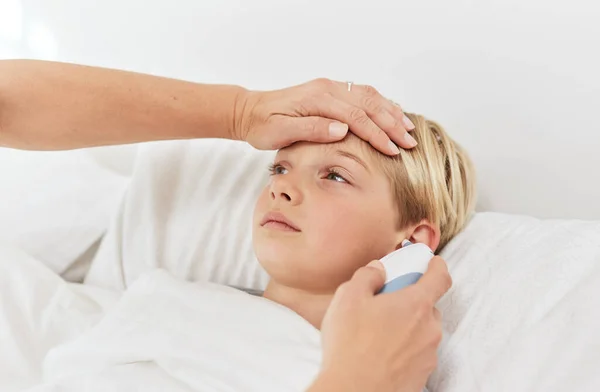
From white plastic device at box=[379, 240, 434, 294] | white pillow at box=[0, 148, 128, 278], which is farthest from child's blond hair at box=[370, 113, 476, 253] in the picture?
white pillow at box=[0, 148, 128, 278]

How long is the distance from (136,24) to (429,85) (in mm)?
788

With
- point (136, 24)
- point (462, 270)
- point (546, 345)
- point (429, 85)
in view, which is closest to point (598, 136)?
point (429, 85)

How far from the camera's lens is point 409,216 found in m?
1.22

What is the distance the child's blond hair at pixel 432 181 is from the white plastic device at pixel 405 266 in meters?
0.16

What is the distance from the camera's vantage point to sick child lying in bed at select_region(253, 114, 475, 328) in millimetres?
1153

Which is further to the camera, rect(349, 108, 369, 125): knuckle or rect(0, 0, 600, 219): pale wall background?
rect(0, 0, 600, 219): pale wall background

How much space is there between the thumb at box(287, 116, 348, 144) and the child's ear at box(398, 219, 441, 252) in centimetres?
21

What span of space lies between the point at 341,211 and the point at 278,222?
111mm

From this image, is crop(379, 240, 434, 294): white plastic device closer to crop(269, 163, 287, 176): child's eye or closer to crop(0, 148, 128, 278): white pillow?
crop(269, 163, 287, 176): child's eye

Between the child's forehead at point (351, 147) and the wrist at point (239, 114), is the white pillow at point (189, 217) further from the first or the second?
the child's forehead at point (351, 147)

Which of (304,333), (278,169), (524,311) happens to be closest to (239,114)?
(278,169)

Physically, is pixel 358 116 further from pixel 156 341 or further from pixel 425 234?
pixel 156 341

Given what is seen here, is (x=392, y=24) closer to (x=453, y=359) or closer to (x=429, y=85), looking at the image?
(x=429, y=85)

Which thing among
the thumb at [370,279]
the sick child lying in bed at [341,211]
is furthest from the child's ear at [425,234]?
the thumb at [370,279]
